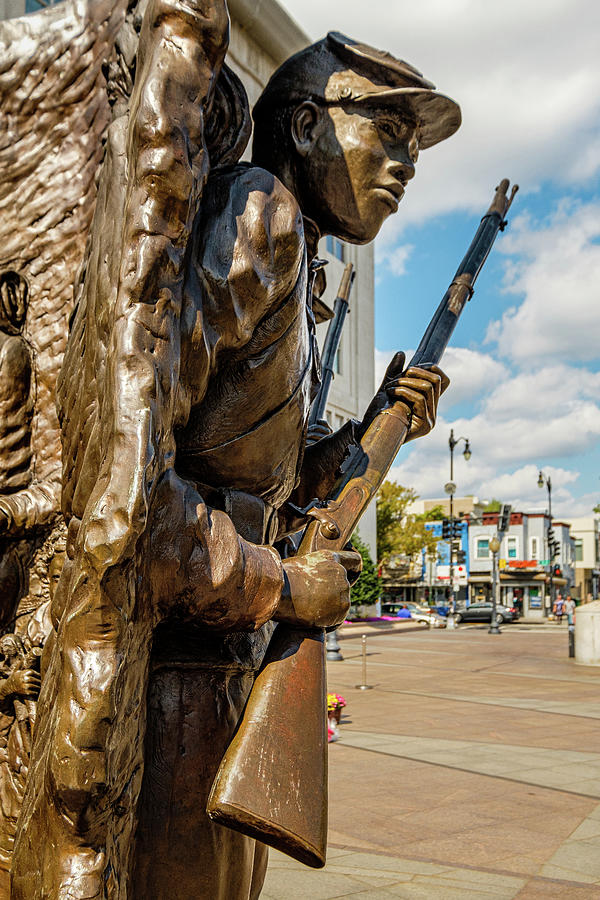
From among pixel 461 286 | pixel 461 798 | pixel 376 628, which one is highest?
pixel 461 286

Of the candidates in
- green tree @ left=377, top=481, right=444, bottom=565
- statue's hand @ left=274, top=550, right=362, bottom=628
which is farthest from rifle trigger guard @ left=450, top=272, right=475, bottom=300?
green tree @ left=377, top=481, right=444, bottom=565

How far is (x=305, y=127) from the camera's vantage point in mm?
1831

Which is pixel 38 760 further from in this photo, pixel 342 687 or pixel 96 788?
pixel 342 687

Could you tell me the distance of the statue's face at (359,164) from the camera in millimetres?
1815

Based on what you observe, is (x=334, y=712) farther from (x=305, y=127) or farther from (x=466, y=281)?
(x=305, y=127)

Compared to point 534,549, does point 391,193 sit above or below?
below

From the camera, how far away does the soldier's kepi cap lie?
1.80 metres

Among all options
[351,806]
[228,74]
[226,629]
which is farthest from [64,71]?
[351,806]

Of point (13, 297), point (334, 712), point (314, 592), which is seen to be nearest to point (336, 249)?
point (334, 712)

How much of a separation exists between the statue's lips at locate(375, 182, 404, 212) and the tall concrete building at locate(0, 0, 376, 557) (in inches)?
138

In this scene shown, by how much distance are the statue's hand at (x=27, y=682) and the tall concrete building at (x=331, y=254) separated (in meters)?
4.17

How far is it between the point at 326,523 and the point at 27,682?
0.72 m

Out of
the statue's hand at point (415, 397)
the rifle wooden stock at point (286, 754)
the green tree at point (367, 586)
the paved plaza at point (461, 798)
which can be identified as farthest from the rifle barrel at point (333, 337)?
the green tree at point (367, 586)

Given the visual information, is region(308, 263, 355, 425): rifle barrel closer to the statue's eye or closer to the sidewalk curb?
the statue's eye
